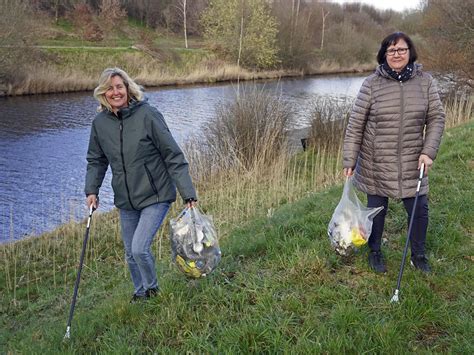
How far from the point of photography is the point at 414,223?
139 inches

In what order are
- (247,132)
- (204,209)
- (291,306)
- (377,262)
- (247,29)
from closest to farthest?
(291,306) → (377,262) → (204,209) → (247,132) → (247,29)

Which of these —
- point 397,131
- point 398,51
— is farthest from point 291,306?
point 398,51

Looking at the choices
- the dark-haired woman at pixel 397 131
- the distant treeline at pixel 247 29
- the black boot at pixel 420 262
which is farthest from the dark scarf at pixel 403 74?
the distant treeline at pixel 247 29

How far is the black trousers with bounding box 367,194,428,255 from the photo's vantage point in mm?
3482

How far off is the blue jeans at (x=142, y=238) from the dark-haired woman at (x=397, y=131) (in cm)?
154

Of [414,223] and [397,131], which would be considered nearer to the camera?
[397,131]

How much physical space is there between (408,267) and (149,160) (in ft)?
7.20

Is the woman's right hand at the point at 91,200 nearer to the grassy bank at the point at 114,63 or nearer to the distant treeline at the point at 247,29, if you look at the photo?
the distant treeline at the point at 247,29

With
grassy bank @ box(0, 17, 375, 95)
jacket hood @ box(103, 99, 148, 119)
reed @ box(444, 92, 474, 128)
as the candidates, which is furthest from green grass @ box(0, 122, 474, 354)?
grassy bank @ box(0, 17, 375, 95)

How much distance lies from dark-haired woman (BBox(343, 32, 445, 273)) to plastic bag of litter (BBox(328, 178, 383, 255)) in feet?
0.38

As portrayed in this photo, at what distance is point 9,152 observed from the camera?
1323 centimetres

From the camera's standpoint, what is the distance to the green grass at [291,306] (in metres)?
2.84

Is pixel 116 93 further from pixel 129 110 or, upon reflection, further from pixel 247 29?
pixel 247 29

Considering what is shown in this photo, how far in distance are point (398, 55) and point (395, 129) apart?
1.76 ft
